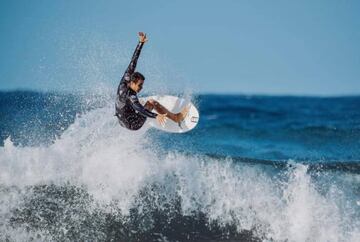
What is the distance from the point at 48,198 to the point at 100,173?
3.74 feet

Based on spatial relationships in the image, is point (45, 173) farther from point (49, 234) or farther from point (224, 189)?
point (224, 189)

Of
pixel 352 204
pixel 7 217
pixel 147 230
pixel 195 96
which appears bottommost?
pixel 7 217

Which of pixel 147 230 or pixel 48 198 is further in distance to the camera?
pixel 48 198

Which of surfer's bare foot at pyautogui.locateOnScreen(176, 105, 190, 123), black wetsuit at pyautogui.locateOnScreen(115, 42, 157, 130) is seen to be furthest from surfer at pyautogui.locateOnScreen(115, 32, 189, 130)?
surfer's bare foot at pyautogui.locateOnScreen(176, 105, 190, 123)

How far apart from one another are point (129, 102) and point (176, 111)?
1.52m

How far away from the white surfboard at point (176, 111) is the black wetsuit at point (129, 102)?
998 mm

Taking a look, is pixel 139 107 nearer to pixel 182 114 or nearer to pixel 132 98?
pixel 132 98

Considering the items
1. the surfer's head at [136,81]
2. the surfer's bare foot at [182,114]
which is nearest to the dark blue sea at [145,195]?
the surfer's bare foot at [182,114]

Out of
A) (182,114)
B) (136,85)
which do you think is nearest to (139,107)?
(136,85)

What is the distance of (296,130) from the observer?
78.4 ft

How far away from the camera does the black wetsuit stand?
7965mm

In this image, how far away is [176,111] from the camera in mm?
9391

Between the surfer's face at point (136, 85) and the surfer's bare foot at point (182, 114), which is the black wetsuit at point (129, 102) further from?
the surfer's bare foot at point (182, 114)

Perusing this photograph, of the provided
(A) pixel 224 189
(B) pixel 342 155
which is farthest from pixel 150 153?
(B) pixel 342 155
